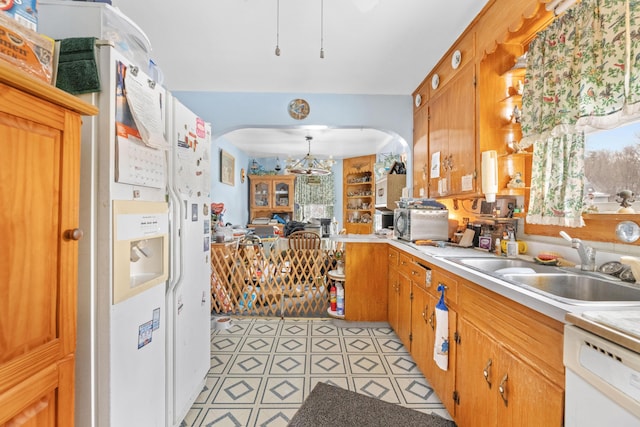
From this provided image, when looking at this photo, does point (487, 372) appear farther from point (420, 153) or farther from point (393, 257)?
point (420, 153)

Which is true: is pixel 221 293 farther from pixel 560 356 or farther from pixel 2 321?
pixel 560 356

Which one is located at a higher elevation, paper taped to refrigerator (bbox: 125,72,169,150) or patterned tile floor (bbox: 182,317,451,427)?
paper taped to refrigerator (bbox: 125,72,169,150)

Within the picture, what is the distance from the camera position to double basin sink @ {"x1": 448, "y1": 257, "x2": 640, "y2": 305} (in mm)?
1144

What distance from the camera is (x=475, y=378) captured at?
4.23 ft

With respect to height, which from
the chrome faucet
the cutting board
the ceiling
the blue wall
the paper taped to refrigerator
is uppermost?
the ceiling

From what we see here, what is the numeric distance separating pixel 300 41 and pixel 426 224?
71.5 inches

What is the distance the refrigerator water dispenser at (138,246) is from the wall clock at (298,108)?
2.06m

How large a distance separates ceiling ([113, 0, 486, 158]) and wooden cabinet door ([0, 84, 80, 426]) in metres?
1.51

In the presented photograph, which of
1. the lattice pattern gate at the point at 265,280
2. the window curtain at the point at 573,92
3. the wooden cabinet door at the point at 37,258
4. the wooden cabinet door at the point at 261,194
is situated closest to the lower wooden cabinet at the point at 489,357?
the window curtain at the point at 573,92

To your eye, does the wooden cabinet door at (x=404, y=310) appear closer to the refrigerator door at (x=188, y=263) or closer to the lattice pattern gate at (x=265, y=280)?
the lattice pattern gate at (x=265, y=280)

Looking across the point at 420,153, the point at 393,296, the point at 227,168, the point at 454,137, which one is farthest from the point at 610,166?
the point at 227,168

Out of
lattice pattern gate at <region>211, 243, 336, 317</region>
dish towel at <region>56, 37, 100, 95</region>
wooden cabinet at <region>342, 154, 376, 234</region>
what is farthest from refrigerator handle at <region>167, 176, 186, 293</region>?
wooden cabinet at <region>342, 154, 376, 234</region>

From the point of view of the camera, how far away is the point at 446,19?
75.5 inches

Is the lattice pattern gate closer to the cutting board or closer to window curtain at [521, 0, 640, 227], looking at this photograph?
window curtain at [521, 0, 640, 227]
